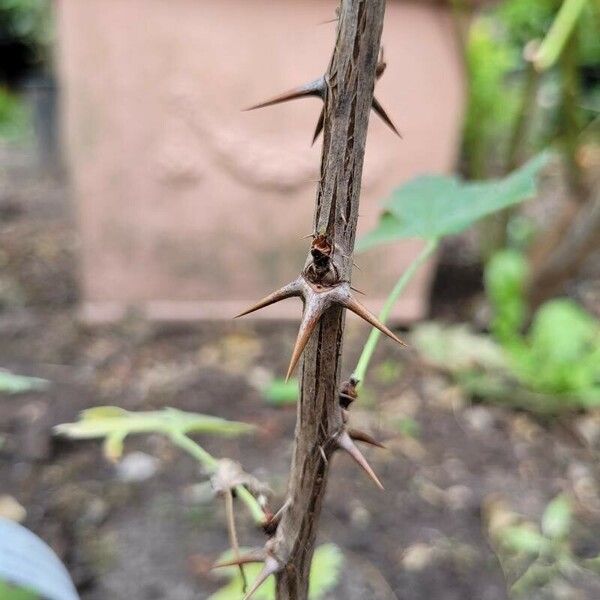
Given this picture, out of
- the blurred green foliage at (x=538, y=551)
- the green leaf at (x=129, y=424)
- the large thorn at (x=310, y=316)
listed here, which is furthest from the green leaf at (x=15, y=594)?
the blurred green foliage at (x=538, y=551)

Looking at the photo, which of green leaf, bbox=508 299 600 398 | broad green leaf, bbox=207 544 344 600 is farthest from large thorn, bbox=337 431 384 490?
green leaf, bbox=508 299 600 398

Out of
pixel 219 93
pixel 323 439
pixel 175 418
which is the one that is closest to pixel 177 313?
pixel 219 93

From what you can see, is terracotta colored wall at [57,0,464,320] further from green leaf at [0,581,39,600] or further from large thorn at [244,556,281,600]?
large thorn at [244,556,281,600]

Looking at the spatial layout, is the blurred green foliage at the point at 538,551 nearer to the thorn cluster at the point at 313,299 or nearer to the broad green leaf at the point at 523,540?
the broad green leaf at the point at 523,540

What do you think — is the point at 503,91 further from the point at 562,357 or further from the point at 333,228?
the point at 333,228

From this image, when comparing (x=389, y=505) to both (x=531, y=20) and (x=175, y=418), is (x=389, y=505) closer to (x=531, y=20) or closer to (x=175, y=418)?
(x=175, y=418)

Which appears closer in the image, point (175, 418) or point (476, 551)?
point (175, 418)

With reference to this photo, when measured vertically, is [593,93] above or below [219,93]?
below

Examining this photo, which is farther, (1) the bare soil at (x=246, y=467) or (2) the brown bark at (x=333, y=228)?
(1) the bare soil at (x=246, y=467)
